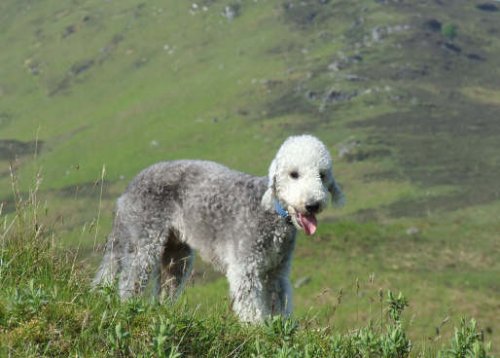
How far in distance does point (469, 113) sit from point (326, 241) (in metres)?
133

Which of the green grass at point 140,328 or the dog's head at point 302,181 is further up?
the green grass at point 140,328

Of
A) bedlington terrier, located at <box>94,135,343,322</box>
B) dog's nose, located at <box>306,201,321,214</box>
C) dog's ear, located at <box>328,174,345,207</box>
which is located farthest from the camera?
dog's ear, located at <box>328,174,345,207</box>

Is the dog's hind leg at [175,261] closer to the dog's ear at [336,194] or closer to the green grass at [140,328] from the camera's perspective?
the dog's ear at [336,194]

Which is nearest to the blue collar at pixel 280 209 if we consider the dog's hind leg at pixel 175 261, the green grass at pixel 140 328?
the dog's hind leg at pixel 175 261

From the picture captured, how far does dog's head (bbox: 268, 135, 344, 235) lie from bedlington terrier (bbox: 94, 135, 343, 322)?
1 centimetres

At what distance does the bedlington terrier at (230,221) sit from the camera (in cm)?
895

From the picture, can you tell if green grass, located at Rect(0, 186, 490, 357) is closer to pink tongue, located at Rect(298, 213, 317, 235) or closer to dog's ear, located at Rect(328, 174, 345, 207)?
pink tongue, located at Rect(298, 213, 317, 235)

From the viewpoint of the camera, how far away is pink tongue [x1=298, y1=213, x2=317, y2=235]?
8.70 meters

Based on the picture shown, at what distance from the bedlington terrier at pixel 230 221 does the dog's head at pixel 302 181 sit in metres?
0.01

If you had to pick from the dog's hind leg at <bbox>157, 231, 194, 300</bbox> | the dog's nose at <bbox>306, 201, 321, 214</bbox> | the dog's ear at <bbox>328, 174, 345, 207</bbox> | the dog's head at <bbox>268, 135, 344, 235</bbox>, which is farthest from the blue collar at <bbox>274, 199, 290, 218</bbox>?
the dog's hind leg at <bbox>157, 231, 194, 300</bbox>

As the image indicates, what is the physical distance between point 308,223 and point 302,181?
0.53 metres

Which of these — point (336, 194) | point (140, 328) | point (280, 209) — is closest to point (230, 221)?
point (280, 209)

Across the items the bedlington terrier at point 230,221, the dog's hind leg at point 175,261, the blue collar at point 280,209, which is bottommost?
the dog's hind leg at point 175,261

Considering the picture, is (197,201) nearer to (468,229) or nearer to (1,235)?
(1,235)
